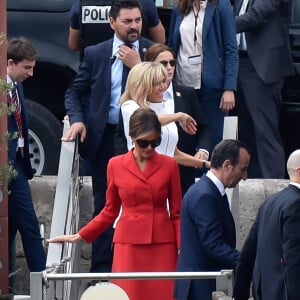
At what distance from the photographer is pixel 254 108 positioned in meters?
12.0

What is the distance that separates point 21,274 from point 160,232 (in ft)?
7.14

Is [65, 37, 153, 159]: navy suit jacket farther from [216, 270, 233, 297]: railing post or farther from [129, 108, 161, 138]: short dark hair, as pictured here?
[216, 270, 233, 297]: railing post

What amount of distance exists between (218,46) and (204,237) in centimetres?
282

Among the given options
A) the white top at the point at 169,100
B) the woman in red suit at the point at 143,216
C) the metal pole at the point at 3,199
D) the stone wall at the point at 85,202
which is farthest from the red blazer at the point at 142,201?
the stone wall at the point at 85,202

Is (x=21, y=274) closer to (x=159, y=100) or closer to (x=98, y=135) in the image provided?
(x=98, y=135)

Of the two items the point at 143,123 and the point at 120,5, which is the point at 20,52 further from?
the point at 143,123

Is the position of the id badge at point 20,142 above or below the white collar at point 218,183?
above

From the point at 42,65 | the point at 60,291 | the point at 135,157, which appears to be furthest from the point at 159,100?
the point at 42,65

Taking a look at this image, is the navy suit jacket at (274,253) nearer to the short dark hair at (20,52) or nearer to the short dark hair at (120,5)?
the short dark hair at (20,52)

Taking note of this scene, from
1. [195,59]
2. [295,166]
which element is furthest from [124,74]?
[295,166]

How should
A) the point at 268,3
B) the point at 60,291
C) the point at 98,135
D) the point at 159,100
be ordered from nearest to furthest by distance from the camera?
the point at 60,291
the point at 159,100
the point at 98,135
the point at 268,3

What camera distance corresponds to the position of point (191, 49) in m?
11.3

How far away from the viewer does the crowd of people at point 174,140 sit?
8836 mm

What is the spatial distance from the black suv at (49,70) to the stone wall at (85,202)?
62cm
